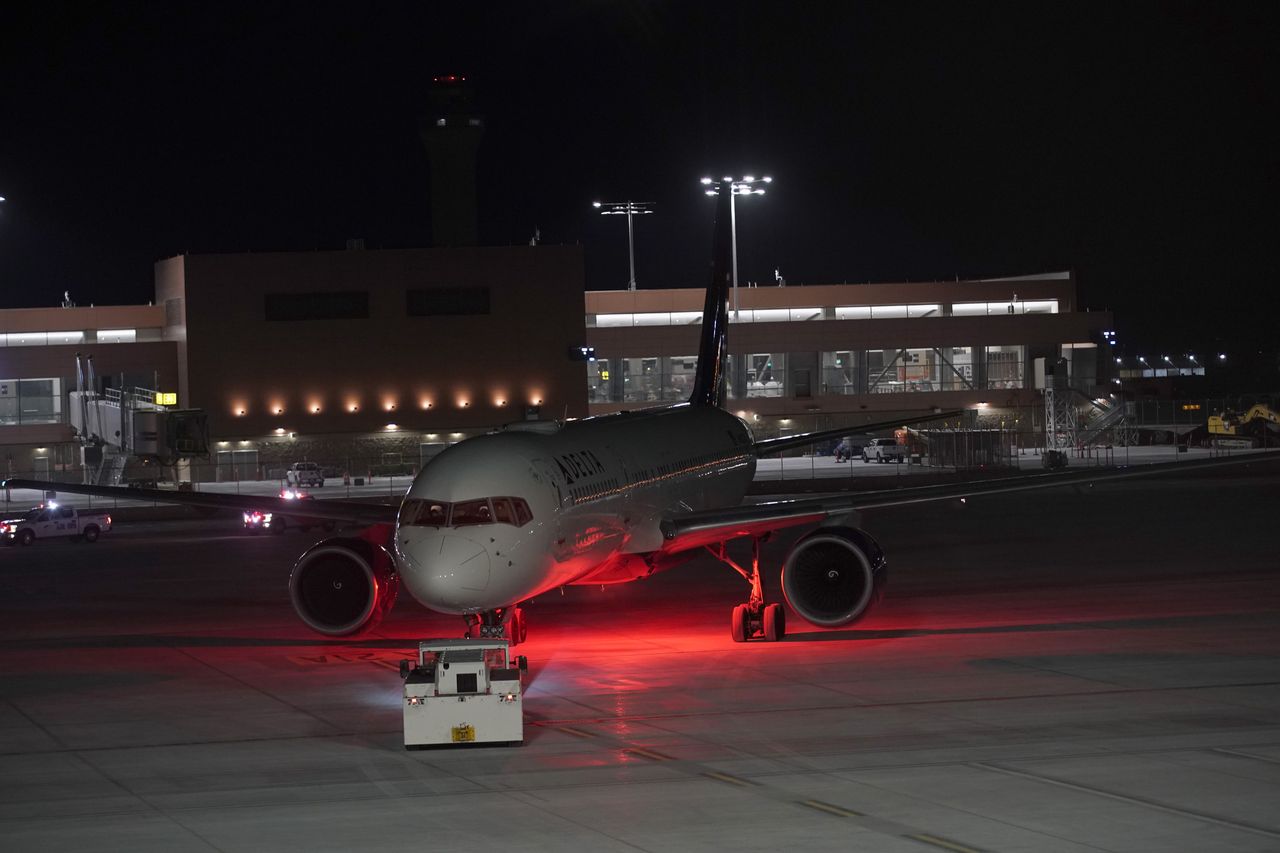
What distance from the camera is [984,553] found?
1708 inches

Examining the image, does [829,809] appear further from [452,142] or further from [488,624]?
[452,142]

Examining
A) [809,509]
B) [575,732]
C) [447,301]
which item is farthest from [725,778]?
[447,301]

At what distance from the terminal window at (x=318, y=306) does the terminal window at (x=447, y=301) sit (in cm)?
286

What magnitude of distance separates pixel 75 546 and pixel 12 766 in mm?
38875

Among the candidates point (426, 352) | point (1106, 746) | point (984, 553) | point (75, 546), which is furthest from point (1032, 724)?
point (426, 352)

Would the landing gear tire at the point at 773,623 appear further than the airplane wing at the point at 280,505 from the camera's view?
No

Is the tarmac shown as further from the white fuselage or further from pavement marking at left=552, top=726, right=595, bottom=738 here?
the white fuselage

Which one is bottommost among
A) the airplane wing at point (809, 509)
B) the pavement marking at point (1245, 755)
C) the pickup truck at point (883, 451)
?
the pavement marking at point (1245, 755)

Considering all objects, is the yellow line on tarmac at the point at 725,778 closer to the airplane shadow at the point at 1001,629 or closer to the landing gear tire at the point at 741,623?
the landing gear tire at the point at 741,623

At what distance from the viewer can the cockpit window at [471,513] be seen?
22.4 metres

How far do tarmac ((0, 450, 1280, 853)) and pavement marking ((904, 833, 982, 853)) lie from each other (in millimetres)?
63

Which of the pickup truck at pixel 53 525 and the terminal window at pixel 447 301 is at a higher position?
the terminal window at pixel 447 301

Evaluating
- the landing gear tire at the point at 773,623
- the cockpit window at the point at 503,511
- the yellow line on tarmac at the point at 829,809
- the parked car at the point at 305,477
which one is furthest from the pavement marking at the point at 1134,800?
the parked car at the point at 305,477

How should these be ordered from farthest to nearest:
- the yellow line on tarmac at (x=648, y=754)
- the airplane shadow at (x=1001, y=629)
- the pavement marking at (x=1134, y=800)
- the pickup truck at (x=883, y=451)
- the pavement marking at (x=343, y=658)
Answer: the pickup truck at (x=883, y=451)
the airplane shadow at (x=1001, y=629)
the pavement marking at (x=343, y=658)
the yellow line on tarmac at (x=648, y=754)
the pavement marking at (x=1134, y=800)
